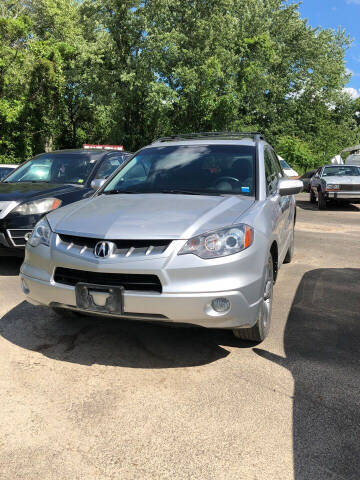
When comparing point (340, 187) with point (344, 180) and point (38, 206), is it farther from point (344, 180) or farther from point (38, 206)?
point (38, 206)

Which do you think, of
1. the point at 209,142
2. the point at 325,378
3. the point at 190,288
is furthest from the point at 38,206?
the point at 325,378

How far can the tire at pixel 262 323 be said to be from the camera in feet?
11.0

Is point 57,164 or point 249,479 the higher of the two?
point 57,164

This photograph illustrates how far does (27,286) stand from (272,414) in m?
1.98

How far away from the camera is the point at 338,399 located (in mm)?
2787

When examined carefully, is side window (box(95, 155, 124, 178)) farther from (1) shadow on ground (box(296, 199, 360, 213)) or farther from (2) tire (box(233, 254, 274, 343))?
(1) shadow on ground (box(296, 199, 360, 213))

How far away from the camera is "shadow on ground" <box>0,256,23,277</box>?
585 centimetres

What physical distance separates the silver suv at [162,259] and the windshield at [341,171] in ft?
40.1

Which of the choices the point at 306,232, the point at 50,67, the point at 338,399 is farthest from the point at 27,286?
the point at 50,67

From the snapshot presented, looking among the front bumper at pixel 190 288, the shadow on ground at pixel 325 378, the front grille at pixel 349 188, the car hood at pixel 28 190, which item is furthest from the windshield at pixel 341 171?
the front bumper at pixel 190 288

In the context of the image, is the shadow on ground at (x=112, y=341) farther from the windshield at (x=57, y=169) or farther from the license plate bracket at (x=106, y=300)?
the windshield at (x=57, y=169)

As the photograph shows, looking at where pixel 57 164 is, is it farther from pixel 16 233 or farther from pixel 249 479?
pixel 249 479

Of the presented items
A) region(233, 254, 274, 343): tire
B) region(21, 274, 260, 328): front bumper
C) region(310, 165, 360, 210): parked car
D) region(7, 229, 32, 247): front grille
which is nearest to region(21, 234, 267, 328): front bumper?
region(21, 274, 260, 328): front bumper

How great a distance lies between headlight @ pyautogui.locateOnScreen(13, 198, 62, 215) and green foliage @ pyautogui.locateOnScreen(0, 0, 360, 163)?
21.2 meters
